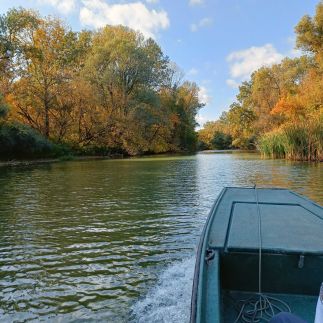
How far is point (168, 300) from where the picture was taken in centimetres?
407

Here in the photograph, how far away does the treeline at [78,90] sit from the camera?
29797 mm

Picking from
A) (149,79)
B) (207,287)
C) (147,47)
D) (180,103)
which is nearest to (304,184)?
(207,287)

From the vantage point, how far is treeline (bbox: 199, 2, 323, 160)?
23.8m

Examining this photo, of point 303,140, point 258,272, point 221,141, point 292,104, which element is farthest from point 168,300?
point 221,141

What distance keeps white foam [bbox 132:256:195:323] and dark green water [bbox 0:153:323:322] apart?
11mm

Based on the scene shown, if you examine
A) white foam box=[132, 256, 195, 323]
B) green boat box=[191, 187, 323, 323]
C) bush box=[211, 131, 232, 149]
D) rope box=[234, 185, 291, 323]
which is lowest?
white foam box=[132, 256, 195, 323]

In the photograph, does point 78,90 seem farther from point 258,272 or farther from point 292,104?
point 258,272

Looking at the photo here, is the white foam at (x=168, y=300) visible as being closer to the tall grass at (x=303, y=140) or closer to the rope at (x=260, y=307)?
the rope at (x=260, y=307)

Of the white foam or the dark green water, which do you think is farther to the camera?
the dark green water

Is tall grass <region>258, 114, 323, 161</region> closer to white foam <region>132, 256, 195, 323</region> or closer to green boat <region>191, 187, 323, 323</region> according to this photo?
white foam <region>132, 256, 195, 323</region>

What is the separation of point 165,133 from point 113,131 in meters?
10.7

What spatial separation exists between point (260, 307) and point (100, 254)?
10.6ft

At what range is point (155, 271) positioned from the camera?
5012 mm

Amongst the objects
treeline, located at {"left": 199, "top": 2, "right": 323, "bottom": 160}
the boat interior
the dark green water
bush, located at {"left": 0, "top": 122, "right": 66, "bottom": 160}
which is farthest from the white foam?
bush, located at {"left": 0, "top": 122, "right": 66, "bottom": 160}
